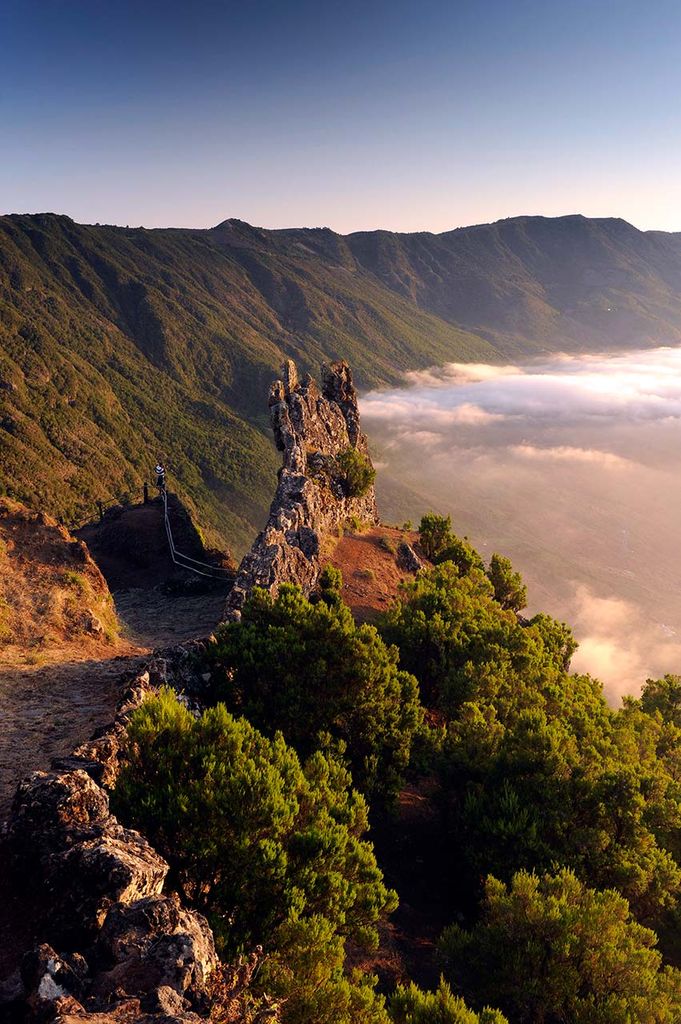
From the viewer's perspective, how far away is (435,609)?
46.3 m

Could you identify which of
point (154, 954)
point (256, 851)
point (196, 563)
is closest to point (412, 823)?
point (256, 851)

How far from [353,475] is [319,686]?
47039 millimetres

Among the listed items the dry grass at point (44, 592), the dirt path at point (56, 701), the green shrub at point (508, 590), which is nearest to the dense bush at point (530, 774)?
the dirt path at point (56, 701)

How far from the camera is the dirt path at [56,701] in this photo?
21922mm

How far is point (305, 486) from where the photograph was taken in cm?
6225

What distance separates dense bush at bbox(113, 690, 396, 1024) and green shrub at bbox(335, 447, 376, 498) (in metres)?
56.0

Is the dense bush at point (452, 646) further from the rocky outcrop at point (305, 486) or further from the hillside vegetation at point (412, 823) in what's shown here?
the rocky outcrop at point (305, 486)

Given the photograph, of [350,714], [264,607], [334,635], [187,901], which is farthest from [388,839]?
[187,901]

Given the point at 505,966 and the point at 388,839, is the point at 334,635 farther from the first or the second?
the point at 505,966

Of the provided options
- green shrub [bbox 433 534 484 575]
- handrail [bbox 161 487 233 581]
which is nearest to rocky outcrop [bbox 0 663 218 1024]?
handrail [bbox 161 487 233 581]

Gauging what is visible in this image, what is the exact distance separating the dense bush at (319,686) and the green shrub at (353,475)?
142ft

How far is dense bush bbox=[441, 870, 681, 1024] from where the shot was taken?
1902 cm

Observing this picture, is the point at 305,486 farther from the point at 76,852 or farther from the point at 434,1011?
the point at 76,852

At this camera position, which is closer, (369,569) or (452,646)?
(452,646)
